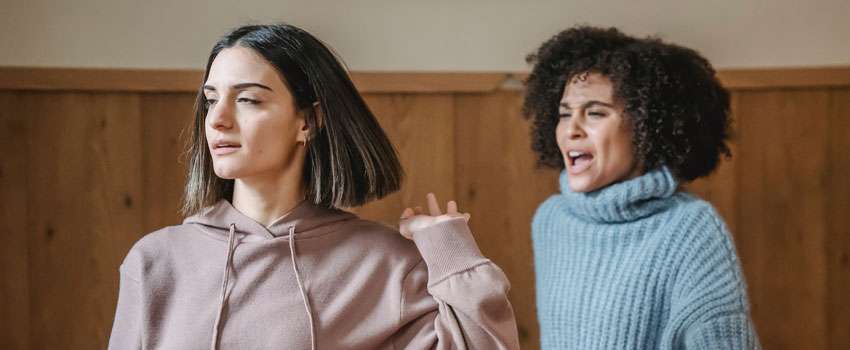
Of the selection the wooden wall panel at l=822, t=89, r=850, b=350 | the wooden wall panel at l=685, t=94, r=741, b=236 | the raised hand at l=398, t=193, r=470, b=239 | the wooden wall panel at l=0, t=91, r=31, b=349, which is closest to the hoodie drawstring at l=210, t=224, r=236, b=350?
the raised hand at l=398, t=193, r=470, b=239

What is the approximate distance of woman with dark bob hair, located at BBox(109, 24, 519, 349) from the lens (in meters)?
1.02

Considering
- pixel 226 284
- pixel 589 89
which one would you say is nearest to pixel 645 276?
pixel 589 89

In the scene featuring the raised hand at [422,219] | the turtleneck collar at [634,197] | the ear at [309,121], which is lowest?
the turtleneck collar at [634,197]

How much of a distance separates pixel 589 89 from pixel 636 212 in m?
0.27

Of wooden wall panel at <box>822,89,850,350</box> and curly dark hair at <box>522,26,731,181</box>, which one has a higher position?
curly dark hair at <box>522,26,731,181</box>

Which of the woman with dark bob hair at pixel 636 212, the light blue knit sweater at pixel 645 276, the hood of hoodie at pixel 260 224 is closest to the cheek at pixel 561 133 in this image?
the woman with dark bob hair at pixel 636 212

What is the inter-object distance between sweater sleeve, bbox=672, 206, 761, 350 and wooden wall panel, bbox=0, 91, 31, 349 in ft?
4.97

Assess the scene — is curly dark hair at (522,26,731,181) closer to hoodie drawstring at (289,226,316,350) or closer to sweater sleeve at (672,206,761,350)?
sweater sleeve at (672,206,761,350)

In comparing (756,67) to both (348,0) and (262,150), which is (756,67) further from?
(262,150)

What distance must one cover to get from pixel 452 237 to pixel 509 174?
1.02 metres

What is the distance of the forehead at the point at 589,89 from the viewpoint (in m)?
1.58

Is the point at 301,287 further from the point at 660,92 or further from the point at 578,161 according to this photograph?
the point at 660,92

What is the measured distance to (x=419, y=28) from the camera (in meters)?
2.00

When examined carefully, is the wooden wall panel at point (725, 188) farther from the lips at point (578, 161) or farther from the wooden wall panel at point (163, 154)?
the wooden wall panel at point (163, 154)
